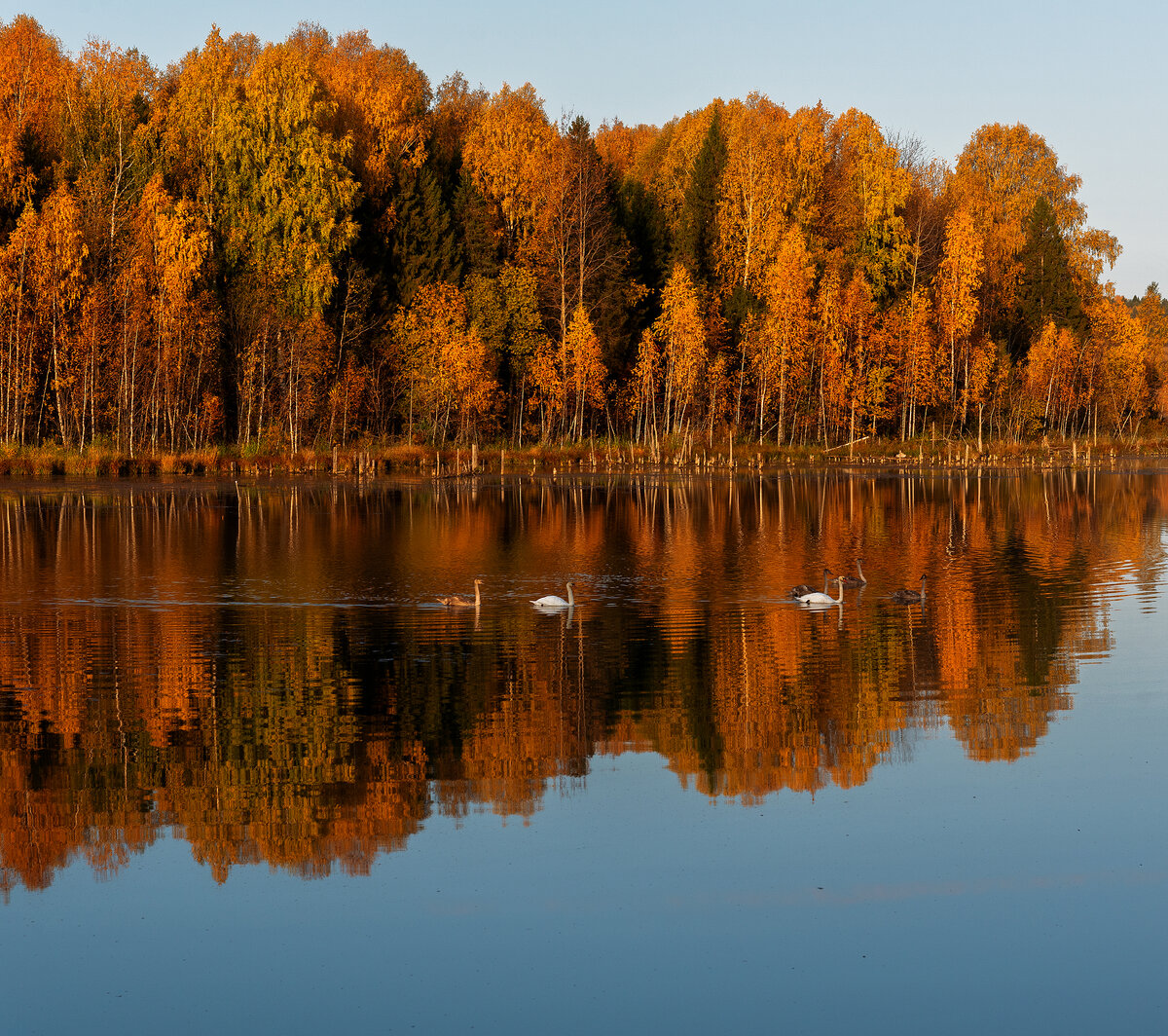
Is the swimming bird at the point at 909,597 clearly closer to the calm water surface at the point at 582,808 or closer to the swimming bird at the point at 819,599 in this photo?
the calm water surface at the point at 582,808

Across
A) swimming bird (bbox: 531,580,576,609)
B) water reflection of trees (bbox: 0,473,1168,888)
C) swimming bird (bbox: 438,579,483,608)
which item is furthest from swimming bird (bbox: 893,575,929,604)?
swimming bird (bbox: 438,579,483,608)

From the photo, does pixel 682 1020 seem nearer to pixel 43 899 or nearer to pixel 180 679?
pixel 43 899

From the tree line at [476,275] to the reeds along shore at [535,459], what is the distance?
2.13 metres

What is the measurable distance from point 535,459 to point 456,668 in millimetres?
57333

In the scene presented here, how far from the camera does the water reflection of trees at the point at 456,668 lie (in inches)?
595

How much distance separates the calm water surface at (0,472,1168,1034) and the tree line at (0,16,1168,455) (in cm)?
4365

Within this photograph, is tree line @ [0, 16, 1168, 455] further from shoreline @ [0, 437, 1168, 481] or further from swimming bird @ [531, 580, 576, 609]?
swimming bird @ [531, 580, 576, 609]

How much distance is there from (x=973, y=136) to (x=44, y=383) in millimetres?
79197

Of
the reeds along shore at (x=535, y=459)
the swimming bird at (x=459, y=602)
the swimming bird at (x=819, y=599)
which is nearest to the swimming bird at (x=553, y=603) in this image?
the swimming bird at (x=459, y=602)

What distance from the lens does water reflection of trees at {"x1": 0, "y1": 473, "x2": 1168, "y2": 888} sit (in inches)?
595

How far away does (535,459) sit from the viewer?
260 feet

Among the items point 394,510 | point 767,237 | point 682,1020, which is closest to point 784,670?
point 682,1020

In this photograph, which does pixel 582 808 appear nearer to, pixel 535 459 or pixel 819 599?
pixel 819 599

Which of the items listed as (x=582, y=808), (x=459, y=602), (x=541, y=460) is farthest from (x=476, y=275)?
(x=582, y=808)
